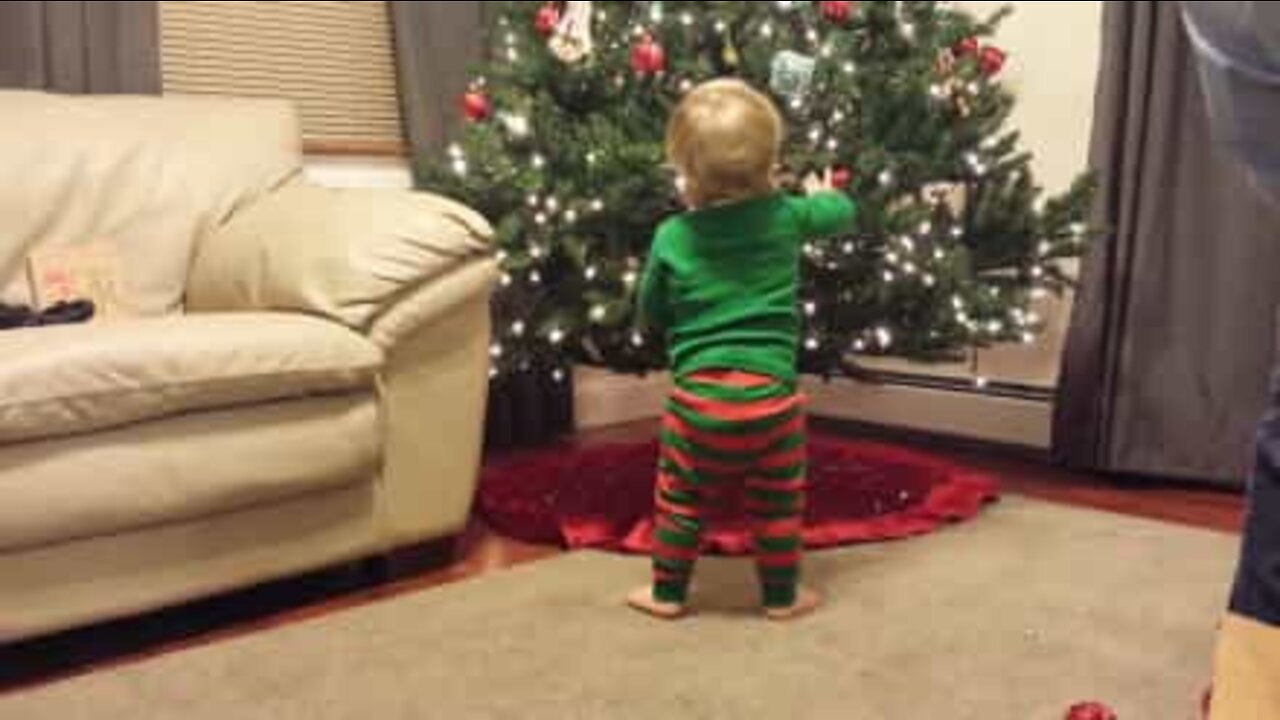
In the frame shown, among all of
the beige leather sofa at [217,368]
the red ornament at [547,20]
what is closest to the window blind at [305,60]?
the beige leather sofa at [217,368]

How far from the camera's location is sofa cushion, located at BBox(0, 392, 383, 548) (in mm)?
1792

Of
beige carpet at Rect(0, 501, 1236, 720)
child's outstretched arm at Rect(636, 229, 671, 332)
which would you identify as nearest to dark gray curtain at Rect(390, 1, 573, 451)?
beige carpet at Rect(0, 501, 1236, 720)

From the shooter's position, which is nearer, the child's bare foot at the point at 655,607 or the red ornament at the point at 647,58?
the child's bare foot at the point at 655,607

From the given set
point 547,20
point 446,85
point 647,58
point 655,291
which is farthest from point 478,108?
point 655,291

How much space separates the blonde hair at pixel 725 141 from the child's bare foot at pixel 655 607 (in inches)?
24.8

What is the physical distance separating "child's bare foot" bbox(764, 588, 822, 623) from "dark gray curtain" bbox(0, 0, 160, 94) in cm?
186

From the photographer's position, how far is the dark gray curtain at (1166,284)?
296cm

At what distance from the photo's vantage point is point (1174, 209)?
3051 millimetres

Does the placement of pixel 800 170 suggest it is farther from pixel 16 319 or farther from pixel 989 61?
pixel 16 319

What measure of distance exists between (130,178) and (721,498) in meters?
1.28

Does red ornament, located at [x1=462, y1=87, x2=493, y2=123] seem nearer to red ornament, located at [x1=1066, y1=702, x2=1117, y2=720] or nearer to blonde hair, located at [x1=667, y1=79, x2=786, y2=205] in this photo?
blonde hair, located at [x1=667, y1=79, x2=786, y2=205]

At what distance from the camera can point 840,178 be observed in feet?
8.51

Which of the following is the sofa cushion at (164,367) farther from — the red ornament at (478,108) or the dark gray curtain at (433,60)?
the dark gray curtain at (433,60)

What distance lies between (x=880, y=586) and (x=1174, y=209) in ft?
4.50
